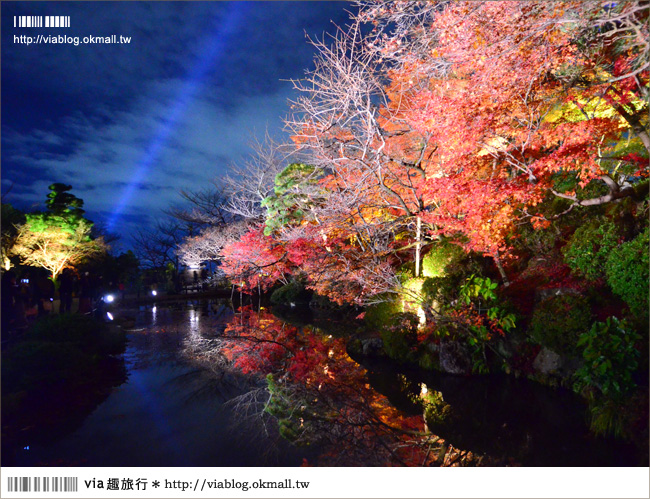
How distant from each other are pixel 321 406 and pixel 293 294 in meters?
13.2

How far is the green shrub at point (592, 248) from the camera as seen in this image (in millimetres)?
7098

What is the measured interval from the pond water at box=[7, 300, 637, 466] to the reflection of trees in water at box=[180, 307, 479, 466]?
0.74 ft

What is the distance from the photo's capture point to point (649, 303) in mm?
5492

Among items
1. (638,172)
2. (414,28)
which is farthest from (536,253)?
(414,28)

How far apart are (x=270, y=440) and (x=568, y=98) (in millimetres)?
7633

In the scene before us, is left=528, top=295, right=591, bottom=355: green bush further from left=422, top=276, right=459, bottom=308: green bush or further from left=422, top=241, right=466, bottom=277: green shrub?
left=422, top=241, right=466, bottom=277: green shrub

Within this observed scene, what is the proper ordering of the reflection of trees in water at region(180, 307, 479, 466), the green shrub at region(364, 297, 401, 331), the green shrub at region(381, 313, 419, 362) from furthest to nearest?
the green shrub at region(364, 297, 401, 331)
the green shrub at region(381, 313, 419, 362)
the reflection of trees in water at region(180, 307, 479, 466)

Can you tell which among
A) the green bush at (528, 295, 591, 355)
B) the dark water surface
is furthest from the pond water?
the green bush at (528, 295, 591, 355)

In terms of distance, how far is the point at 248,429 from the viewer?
18.3 ft

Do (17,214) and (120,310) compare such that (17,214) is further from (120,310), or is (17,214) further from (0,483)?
(0,483)

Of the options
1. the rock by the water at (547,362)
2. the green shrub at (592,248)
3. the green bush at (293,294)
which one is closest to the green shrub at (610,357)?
the rock by the water at (547,362)

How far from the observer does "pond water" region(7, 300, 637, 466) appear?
4.71 m

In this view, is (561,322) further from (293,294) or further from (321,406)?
(293,294)

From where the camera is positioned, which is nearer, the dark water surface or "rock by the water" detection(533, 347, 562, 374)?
the dark water surface
